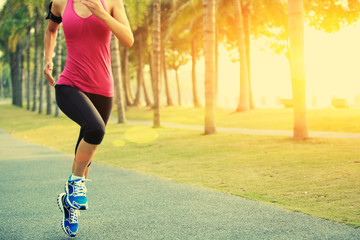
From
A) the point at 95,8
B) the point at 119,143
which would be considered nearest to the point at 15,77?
the point at 119,143

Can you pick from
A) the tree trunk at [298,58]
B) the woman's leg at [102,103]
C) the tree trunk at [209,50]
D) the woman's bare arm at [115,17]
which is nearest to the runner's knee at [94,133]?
the woman's leg at [102,103]

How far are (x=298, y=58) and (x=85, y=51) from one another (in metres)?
9.17

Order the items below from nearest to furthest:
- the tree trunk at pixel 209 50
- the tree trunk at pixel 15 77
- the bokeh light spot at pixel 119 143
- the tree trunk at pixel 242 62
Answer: the bokeh light spot at pixel 119 143
the tree trunk at pixel 209 50
the tree trunk at pixel 242 62
the tree trunk at pixel 15 77

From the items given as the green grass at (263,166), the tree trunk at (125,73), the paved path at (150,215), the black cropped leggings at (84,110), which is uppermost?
the tree trunk at (125,73)

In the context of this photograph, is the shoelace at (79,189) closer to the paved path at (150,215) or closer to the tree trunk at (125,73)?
the paved path at (150,215)

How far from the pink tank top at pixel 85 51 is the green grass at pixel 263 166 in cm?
253

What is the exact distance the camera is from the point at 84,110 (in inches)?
142

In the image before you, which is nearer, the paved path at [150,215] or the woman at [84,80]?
the woman at [84,80]

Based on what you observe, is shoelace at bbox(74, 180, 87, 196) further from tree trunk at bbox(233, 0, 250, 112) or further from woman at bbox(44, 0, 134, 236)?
tree trunk at bbox(233, 0, 250, 112)

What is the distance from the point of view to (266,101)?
48.5 m

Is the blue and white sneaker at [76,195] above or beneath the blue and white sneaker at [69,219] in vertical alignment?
above

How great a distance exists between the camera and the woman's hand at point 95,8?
3398mm

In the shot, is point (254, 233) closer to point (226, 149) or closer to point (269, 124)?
point (226, 149)

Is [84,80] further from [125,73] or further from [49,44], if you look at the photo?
[125,73]
